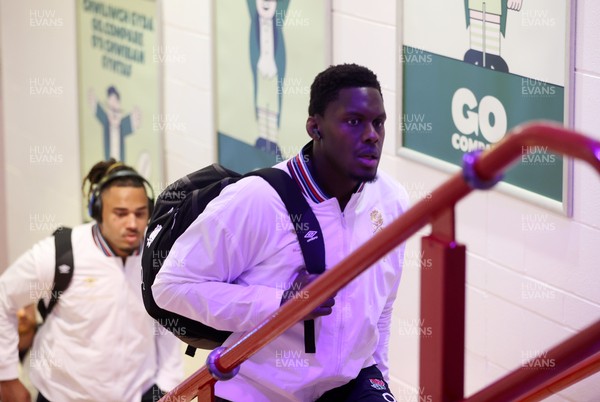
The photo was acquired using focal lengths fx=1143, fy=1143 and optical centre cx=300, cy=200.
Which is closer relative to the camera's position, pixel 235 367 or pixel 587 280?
pixel 235 367

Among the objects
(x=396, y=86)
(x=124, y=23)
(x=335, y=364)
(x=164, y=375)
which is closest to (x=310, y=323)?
(x=335, y=364)

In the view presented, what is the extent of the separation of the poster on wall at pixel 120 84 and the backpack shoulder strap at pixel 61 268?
1.80m

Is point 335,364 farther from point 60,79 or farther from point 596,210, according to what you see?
point 60,79

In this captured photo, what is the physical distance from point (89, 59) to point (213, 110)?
1808mm

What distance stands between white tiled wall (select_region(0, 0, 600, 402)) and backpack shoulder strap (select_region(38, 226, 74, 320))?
138 cm

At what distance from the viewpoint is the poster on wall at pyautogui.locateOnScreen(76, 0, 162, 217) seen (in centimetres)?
705

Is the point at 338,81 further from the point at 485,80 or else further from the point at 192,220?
the point at 485,80

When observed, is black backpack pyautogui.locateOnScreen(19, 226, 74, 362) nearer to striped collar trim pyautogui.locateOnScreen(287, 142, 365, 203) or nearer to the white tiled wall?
the white tiled wall

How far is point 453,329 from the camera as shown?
90.1 inches

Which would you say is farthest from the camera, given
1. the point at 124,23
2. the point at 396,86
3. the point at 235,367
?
the point at 124,23

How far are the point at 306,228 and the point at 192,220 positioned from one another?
1.32 ft

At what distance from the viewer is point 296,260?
3248 millimetres

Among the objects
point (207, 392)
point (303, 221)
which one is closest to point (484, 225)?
point (303, 221)

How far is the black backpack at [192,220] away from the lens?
3.23 metres
